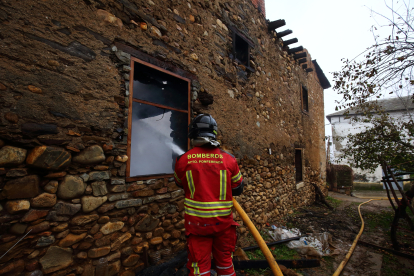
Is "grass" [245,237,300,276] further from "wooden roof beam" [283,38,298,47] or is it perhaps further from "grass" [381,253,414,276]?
"wooden roof beam" [283,38,298,47]

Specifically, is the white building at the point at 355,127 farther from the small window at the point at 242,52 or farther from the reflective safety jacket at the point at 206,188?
the reflective safety jacket at the point at 206,188

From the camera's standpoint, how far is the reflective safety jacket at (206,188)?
1860mm

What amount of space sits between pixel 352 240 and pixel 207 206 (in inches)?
175

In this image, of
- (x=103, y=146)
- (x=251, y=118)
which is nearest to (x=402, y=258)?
(x=251, y=118)

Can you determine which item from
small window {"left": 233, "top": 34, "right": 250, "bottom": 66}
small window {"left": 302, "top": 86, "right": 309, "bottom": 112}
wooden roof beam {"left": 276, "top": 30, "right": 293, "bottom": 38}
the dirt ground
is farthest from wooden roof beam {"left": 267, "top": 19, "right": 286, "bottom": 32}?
the dirt ground

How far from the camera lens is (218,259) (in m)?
1.93

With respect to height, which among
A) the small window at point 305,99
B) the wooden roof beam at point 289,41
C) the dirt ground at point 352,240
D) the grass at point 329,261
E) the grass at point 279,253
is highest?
the wooden roof beam at point 289,41

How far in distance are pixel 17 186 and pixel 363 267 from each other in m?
4.96

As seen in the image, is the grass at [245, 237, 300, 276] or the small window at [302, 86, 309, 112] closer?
the grass at [245, 237, 300, 276]

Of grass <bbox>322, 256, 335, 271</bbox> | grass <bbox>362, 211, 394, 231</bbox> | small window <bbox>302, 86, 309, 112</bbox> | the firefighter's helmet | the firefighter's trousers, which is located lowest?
grass <bbox>362, 211, 394, 231</bbox>

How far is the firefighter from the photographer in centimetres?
185

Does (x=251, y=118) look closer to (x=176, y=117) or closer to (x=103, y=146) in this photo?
(x=176, y=117)

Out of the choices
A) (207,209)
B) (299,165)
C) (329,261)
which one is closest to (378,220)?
(299,165)

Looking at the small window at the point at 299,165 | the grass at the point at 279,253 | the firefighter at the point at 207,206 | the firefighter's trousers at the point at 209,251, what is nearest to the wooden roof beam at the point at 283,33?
the small window at the point at 299,165
